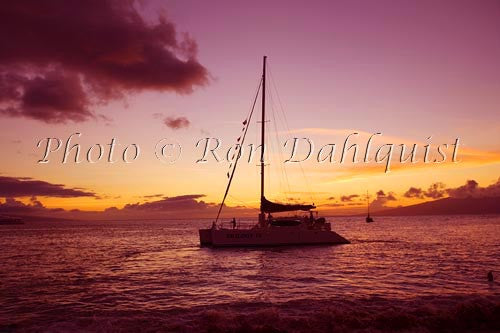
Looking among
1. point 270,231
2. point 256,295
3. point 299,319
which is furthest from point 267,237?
point 299,319

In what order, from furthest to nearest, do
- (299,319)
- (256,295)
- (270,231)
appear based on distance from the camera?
(270,231), (256,295), (299,319)

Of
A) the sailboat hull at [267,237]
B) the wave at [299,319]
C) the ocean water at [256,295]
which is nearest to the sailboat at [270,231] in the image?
the sailboat hull at [267,237]

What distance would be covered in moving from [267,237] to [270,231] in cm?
70

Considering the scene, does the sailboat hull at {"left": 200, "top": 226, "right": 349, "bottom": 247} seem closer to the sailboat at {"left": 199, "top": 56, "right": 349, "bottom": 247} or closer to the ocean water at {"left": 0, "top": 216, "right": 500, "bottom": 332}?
the sailboat at {"left": 199, "top": 56, "right": 349, "bottom": 247}

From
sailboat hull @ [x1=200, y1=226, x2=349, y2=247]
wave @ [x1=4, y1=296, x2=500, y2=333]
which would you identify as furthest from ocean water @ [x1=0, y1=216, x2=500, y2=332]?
sailboat hull @ [x1=200, y1=226, x2=349, y2=247]

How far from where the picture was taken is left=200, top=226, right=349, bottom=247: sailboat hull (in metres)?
39.5

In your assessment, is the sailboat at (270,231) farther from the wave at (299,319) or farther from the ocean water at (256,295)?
the wave at (299,319)

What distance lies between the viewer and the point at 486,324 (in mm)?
13562

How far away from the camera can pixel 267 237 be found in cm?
3978

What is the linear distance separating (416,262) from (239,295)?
63.3 feet

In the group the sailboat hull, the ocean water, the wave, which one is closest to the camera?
the wave

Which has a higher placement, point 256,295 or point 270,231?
point 270,231

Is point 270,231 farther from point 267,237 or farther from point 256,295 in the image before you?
point 256,295

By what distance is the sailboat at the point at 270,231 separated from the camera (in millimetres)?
39625
